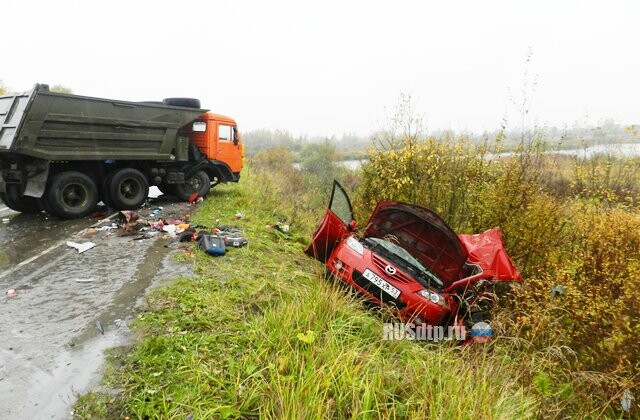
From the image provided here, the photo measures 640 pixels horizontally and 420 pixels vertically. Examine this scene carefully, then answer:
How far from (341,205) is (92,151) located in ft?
19.1

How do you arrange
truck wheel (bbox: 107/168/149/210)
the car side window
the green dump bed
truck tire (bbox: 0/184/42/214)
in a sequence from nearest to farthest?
the car side window, the green dump bed, truck tire (bbox: 0/184/42/214), truck wheel (bbox: 107/168/149/210)

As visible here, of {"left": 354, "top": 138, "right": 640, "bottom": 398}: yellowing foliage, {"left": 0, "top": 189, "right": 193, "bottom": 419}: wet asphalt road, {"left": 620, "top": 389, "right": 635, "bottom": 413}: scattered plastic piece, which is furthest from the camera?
{"left": 354, "top": 138, "right": 640, "bottom": 398}: yellowing foliage

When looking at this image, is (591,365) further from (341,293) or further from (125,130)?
(125,130)

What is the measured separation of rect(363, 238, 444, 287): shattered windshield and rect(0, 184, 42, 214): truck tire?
721 cm

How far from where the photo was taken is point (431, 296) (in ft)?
13.7

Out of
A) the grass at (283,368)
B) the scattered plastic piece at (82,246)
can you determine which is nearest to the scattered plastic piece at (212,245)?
the grass at (283,368)

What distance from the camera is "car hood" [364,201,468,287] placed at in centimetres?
459

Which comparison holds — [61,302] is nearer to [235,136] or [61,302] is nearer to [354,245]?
[354,245]

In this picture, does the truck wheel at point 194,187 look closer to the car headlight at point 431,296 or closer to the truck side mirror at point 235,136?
the truck side mirror at point 235,136

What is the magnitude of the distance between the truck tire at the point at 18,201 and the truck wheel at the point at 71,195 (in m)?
0.61

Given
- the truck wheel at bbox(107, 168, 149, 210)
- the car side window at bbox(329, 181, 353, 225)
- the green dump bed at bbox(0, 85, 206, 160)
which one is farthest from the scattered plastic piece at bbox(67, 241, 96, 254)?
the car side window at bbox(329, 181, 353, 225)

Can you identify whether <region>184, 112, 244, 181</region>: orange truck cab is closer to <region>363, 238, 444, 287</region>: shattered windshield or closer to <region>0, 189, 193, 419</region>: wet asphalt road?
<region>0, 189, 193, 419</region>: wet asphalt road

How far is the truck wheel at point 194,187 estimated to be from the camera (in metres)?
9.90

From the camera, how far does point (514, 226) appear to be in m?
6.42
